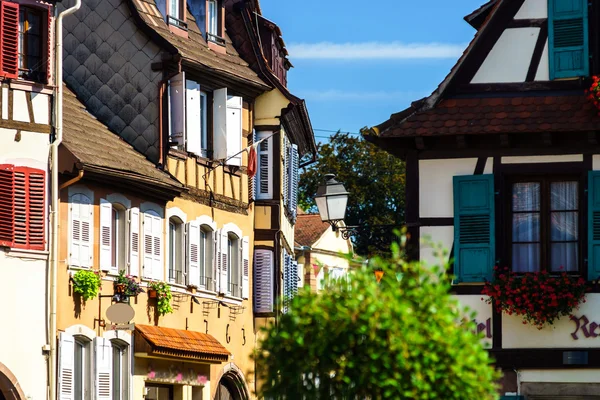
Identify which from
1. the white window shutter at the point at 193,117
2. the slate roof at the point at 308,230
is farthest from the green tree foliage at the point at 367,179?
the white window shutter at the point at 193,117

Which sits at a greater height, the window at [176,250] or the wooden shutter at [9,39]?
the wooden shutter at [9,39]

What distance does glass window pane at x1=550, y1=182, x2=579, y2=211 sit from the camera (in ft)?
76.6

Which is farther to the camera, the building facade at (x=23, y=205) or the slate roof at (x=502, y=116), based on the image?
the building facade at (x=23, y=205)

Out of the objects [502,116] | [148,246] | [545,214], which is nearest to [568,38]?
[502,116]

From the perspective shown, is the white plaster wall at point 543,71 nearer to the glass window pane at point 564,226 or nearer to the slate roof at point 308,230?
the glass window pane at point 564,226

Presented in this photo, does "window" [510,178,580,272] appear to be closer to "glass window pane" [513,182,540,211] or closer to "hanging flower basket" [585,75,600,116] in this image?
"glass window pane" [513,182,540,211]

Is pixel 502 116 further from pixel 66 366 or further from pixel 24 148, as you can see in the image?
pixel 66 366

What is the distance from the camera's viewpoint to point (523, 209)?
77.0 feet

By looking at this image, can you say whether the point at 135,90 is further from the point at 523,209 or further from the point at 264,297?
the point at 523,209

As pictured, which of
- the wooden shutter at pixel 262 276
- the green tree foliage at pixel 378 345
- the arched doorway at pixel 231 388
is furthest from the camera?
the wooden shutter at pixel 262 276

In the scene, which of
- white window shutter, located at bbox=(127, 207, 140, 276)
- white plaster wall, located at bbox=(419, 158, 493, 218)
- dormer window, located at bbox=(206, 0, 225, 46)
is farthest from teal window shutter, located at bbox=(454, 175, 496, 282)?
dormer window, located at bbox=(206, 0, 225, 46)

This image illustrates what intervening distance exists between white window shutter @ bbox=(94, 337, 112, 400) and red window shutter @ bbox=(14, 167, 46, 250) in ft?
A: 8.95

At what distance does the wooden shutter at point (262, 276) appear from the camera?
3722cm

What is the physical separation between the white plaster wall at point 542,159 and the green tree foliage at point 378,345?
9101 millimetres
